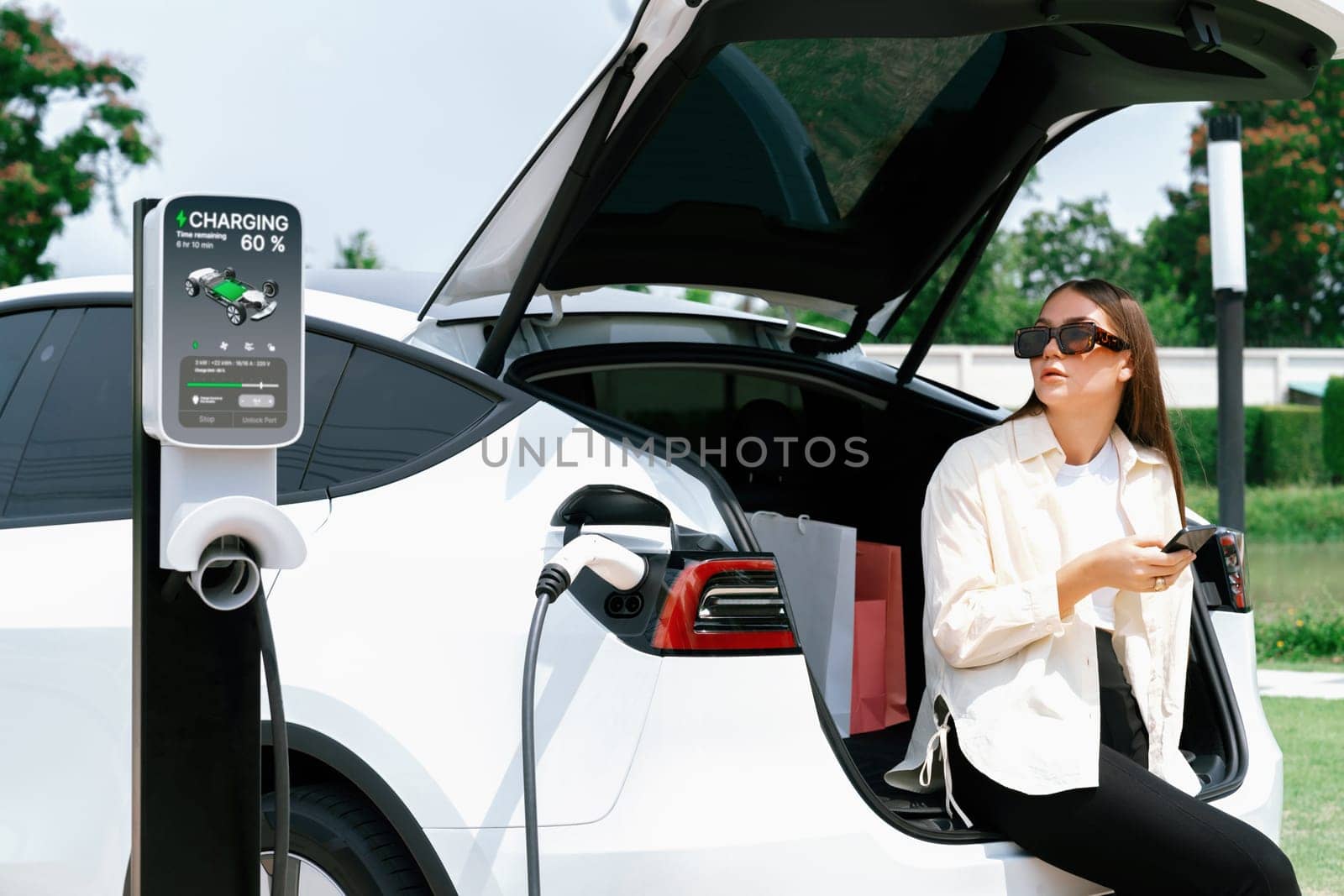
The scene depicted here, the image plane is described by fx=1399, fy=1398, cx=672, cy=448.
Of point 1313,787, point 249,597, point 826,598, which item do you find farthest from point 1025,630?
point 1313,787

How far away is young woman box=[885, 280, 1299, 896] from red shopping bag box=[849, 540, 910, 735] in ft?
1.65

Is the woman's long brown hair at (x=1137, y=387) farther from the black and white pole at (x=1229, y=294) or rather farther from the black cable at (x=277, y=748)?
the black and white pole at (x=1229, y=294)

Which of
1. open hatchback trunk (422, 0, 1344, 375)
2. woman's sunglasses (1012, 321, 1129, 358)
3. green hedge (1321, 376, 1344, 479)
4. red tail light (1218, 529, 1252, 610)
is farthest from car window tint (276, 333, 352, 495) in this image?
green hedge (1321, 376, 1344, 479)

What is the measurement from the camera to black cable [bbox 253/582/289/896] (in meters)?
1.92

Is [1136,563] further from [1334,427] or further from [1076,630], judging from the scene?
[1334,427]

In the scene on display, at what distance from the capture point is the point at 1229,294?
24.7ft

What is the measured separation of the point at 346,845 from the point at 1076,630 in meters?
1.36

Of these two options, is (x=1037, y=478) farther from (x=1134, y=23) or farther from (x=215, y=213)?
(x=215, y=213)

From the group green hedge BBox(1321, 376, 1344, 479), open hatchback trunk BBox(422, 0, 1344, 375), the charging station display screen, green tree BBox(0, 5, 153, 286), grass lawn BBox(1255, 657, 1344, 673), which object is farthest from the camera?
green hedge BBox(1321, 376, 1344, 479)

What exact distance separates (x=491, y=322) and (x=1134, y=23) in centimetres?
134

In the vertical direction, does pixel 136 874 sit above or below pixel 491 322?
below

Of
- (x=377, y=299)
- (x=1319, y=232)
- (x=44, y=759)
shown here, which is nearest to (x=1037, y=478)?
(x=377, y=299)

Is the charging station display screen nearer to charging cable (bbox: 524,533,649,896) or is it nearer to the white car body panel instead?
charging cable (bbox: 524,533,649,896)

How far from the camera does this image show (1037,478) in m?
2.69
